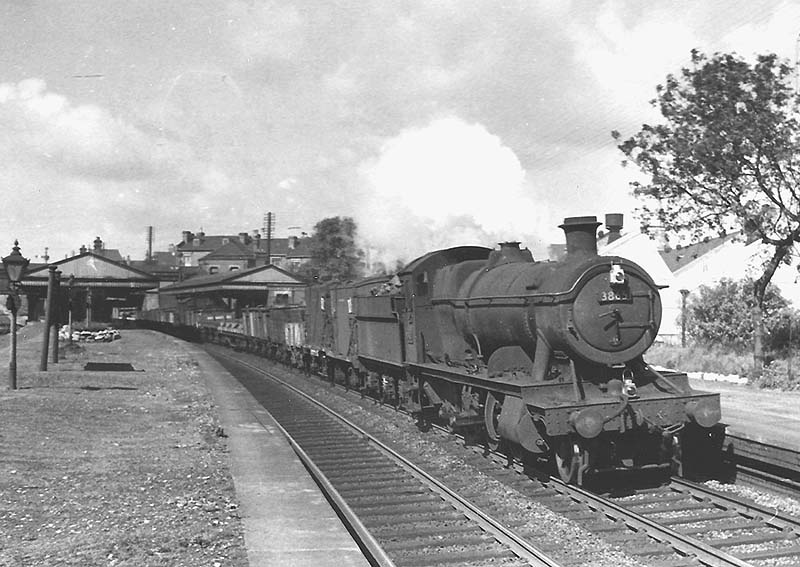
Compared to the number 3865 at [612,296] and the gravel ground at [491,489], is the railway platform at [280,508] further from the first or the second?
the number 3865 at [612,296]

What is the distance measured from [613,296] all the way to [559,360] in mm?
1118

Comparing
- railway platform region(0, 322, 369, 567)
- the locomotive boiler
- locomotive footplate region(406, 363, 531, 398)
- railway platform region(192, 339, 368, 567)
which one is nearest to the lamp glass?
railway platform region(0, 322, 369, 567)

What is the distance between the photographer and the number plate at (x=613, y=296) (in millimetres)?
9477

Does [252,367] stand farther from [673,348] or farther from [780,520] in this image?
[780,520]

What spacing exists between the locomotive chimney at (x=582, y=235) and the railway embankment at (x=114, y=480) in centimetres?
522

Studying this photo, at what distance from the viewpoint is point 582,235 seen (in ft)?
32.7

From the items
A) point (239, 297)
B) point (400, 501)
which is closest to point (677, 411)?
point (400, 501)

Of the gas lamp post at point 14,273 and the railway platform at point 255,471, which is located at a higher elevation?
the gas lamp post at point 14,273

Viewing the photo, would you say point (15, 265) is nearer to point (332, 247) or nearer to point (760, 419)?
point (760, 419)

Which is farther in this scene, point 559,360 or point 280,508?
point 559,360

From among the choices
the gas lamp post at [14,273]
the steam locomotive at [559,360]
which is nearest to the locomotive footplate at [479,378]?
the steam locomotive at [559,360]

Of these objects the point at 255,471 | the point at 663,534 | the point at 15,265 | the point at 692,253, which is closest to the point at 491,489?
the point at 663,534

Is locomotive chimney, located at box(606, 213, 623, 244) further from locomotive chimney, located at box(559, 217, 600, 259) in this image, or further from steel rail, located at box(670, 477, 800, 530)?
steel rail, located at box(670, 477, 800, 530)

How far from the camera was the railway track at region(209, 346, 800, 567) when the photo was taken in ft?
22.3
